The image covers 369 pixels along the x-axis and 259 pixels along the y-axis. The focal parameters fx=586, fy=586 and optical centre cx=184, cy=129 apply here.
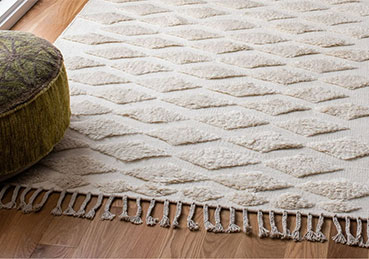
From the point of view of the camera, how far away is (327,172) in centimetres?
181

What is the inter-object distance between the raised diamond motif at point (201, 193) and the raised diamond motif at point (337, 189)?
0.86 feet

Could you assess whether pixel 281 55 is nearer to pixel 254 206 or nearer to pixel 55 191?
pixel 254 206

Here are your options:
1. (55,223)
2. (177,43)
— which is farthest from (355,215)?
(177,43)

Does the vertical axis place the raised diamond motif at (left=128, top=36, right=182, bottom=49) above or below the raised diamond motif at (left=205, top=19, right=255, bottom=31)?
below

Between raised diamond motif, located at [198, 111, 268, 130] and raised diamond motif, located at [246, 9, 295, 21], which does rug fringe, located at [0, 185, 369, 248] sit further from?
raised diamond motif, located at [246, 9, 295, 21]

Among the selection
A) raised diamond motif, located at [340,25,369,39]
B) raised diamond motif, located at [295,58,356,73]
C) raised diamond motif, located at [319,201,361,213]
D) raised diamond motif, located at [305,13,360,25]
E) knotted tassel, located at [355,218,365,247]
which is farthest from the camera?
raised diamond motif, located at [305,13,360,25]

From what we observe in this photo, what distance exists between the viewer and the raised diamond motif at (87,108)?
2.11 m

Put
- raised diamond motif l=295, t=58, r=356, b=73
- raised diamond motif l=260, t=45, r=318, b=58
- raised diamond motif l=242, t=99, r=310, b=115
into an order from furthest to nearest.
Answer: raised diamond motif l=260, t=45, r=318, b=58
raised diamond motif l=295, t=58, r=356, b=73
raised diamond motif l=242, t=99, r=310, b=115

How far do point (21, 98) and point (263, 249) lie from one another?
80cm

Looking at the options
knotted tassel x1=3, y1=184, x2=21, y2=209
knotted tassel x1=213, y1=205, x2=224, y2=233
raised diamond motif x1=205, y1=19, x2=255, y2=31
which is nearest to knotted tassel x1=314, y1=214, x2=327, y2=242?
knotted tassel x1=213, y1=205, x2=224, y2=233

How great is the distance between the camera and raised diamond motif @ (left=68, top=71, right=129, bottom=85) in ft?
7.50

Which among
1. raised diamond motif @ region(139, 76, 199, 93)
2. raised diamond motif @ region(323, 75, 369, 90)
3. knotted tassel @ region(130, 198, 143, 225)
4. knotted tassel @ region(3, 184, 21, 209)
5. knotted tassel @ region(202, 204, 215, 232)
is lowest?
knotted tassel @ region(3, 184, 21, 209)

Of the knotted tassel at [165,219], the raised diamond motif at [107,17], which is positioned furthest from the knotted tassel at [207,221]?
the raised diamond motif at [107,17]

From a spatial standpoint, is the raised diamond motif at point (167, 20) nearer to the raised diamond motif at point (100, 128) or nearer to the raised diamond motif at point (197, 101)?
the raised diamond motif at point (197, 101)
